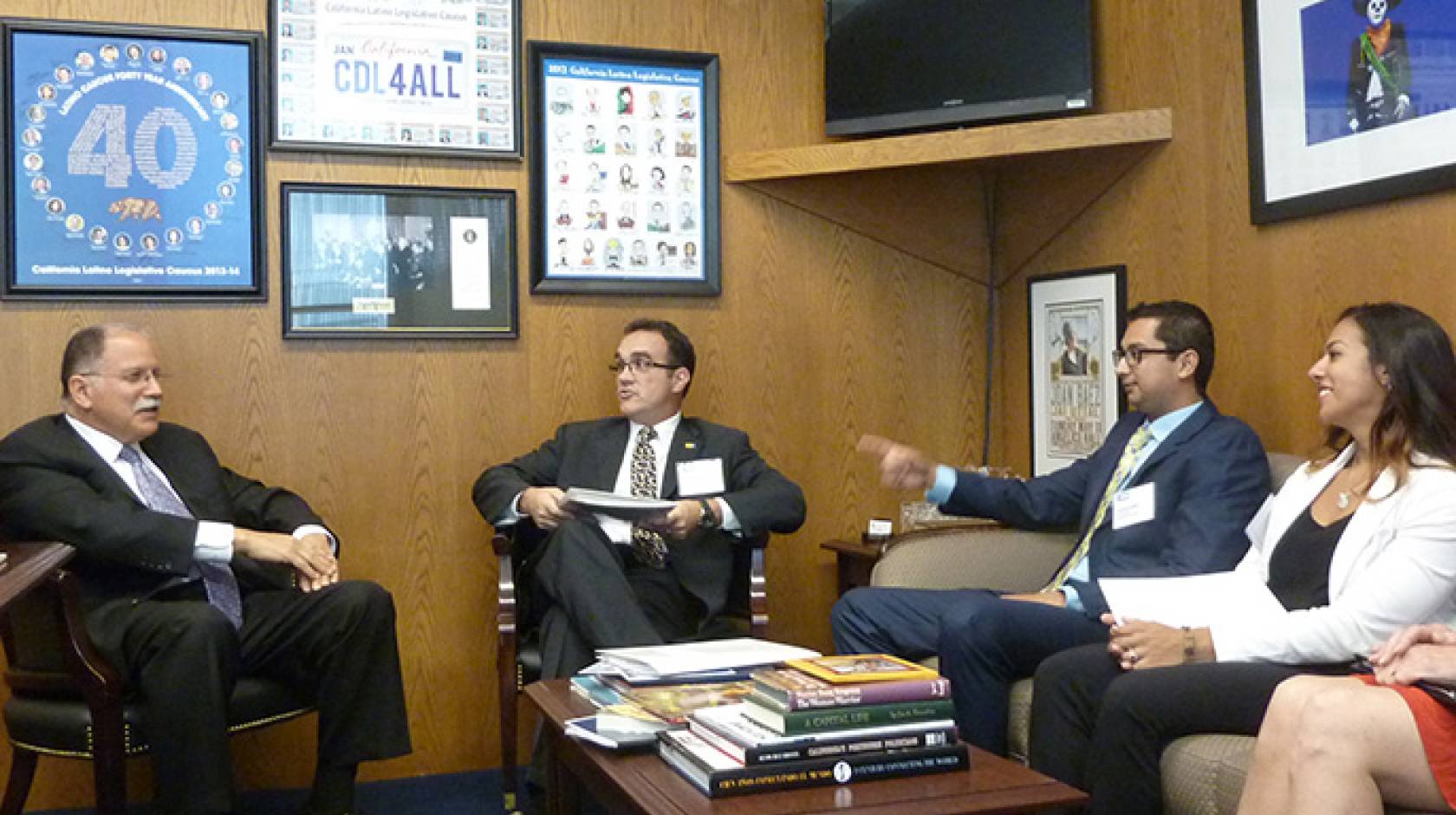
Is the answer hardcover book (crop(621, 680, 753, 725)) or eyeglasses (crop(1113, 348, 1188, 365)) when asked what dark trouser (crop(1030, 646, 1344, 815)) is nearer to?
hardcover book (crop(621, 680, 753, 725))

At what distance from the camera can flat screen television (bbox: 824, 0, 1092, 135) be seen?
407 centimetres

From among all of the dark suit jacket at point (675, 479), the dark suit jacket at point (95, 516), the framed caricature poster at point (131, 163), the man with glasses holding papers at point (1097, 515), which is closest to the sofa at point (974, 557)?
the man with glasses holding papers at point (1097, 515)

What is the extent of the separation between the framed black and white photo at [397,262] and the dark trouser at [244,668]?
0.95 m

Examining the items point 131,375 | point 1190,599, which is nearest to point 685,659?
point 1190,599

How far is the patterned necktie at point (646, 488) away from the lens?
3840 mm

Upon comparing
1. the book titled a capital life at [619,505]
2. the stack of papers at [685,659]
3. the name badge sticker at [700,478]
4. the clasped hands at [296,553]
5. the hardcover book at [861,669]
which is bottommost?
the stack of papers at [685,659]

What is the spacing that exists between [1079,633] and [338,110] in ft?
8.66

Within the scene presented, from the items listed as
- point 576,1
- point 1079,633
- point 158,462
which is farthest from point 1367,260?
point 158,462

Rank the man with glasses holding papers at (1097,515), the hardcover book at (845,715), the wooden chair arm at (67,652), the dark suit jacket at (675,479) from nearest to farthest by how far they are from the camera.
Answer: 1. the hardcover book at (845,715)
2. the wooden chair arm at (67,652)
3. the man with glasses holding papers at (1097,515)
4. the dark suit jacket at (675,479)

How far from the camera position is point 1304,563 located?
8.87 feet

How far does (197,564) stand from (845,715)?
205 centimetres

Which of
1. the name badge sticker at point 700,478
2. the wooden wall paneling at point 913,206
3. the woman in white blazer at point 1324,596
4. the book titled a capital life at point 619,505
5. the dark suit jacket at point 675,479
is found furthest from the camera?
the wooden wall paneling at point 913,206

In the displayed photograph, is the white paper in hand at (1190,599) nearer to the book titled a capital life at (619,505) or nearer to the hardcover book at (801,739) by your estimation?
the hardcover book at (801,739)

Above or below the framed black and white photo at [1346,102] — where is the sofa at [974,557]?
Answer: below
